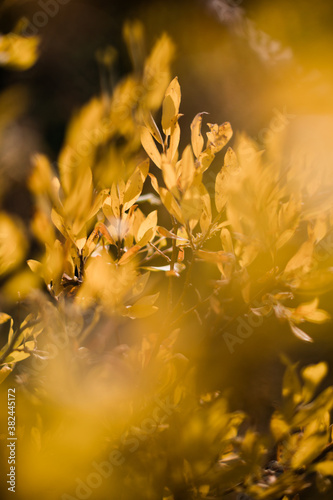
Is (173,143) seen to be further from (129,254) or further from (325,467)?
(325,467)

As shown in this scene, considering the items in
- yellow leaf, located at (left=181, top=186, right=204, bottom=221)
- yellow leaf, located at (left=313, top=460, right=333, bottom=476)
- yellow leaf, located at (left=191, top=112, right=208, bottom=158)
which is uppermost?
yellow leaf, located at (left=191, top=112, right=208, bottom=158)

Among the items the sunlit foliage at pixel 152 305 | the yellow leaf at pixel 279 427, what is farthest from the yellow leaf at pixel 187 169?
the yellow leaf at pixel 279 427

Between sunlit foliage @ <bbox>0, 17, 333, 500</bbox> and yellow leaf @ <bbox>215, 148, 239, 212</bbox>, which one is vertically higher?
yellow leaf @ <bbox>215, 148, 239, 212</bbox>

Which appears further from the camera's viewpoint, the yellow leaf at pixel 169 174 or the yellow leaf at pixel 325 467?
the yellow leaf at pixel 325 467

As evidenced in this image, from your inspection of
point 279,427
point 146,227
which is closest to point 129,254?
point 146,227

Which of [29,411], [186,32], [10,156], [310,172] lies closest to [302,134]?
[186,32]

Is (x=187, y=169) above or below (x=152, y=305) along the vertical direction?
above

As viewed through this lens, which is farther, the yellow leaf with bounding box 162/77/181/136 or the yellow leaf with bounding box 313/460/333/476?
the yellow leaf with bounding box 313/460/333/476

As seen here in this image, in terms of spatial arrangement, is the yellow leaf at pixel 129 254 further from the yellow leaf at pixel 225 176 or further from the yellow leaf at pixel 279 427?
the yellow leaf at pixel 279 427

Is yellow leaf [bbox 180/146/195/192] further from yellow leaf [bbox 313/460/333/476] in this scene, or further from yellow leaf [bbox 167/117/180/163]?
yellow leaf [bbox 313/460/333/476]

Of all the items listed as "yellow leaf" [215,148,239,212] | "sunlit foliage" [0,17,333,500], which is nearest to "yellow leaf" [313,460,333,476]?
"sunlit foliage" [0,17,333,500]

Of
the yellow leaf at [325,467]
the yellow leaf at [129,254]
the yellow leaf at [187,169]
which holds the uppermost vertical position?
the yellow leaf at [187,169]
